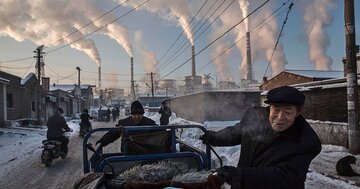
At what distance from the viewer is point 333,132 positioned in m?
12.9

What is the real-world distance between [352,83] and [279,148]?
10.1m

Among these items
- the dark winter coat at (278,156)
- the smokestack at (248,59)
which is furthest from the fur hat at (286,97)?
the smokestack at (248,59)

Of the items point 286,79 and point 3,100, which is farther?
point 286,79

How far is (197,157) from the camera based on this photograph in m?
4.12

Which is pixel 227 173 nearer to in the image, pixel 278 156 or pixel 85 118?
pixel 278 156

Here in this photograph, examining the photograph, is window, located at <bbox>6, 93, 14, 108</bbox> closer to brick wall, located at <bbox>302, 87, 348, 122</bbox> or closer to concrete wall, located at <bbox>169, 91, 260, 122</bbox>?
concrete wall, located at <bbox>169, 91, 260, 122</bbox>

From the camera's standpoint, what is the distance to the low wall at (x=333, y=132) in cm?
1219

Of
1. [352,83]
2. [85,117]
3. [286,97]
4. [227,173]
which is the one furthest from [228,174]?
[85,117]

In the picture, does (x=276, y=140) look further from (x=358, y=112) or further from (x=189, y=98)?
(x=189, y=98)

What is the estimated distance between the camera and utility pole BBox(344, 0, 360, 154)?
429 inches

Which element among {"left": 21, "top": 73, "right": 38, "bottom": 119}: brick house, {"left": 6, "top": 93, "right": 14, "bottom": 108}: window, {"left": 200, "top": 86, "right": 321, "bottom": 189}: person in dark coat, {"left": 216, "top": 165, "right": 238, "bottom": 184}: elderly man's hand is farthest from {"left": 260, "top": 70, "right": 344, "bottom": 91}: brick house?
{"left": 216, "top": 165, "right": 238, "bottom": 184}: elderly man's hand

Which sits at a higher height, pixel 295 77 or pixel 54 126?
pixel 295 77

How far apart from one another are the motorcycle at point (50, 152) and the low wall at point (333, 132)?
32.9 ft

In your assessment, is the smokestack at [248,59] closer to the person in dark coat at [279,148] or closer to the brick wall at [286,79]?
the brick wall at [286,79]
